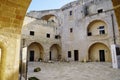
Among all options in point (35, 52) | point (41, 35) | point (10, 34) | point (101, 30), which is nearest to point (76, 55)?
point (101, 30)

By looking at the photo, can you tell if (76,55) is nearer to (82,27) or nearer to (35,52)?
(82,27)

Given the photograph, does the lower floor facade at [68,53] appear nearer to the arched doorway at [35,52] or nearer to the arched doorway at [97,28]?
the arched doorway at [35,52]

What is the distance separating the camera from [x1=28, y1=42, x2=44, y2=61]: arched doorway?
23.2 metres

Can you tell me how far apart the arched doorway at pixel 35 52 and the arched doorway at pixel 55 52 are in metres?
2.39

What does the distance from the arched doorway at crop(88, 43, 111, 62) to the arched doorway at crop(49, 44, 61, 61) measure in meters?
6.73

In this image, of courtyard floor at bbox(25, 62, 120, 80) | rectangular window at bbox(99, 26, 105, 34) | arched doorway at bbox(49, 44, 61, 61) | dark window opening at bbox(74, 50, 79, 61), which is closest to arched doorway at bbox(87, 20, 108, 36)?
rectangular window at bbox(99, 26, 105, 34)

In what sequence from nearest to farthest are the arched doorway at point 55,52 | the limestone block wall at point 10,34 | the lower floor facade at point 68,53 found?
the limestone block wall at point 10,34 < the lower floor facade at point 68,53 < the arched doorway at point 55,52

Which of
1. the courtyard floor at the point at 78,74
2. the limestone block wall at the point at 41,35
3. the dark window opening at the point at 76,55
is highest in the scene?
the limestone block wall at the point at 41,35

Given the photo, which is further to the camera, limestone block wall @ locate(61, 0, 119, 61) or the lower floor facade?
the lower floor facade

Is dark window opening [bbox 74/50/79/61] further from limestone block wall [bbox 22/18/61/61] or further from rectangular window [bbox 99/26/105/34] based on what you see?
rectangular window [bbox 99/26/105/34]

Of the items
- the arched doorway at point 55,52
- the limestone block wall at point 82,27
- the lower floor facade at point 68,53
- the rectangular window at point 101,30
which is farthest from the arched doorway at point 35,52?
the rectangular window at point 101,30

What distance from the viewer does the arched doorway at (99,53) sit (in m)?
20.4

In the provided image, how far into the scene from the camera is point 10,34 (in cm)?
385

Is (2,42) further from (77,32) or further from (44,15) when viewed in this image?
(44,15)
